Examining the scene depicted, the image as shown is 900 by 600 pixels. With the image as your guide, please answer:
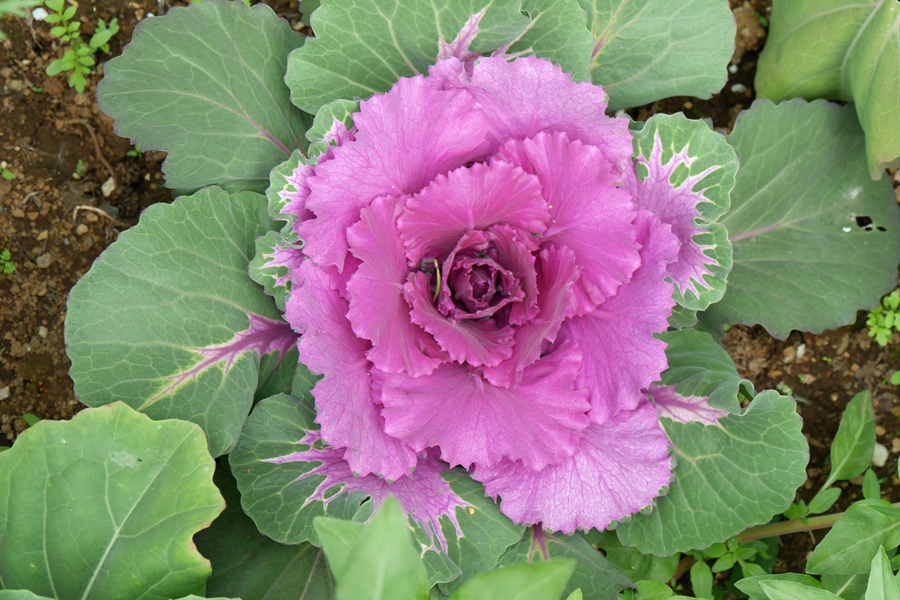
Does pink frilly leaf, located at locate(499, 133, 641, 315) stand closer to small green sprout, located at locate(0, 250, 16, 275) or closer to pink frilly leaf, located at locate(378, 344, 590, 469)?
pink frilly leaf, located at locate(378, 344, 590, 469)

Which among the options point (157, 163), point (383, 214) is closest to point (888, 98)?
point (383, 214)

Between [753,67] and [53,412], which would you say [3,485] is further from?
[753,67]

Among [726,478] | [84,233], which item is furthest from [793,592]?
[84,233]

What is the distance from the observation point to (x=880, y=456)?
2639 mm

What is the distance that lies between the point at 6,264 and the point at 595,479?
215 centimetres

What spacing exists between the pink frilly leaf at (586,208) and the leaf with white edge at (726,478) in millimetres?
522

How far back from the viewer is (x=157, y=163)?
2.62m

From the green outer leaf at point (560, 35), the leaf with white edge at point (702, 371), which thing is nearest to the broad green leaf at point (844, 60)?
the leaf with white edge at point (702, 371)

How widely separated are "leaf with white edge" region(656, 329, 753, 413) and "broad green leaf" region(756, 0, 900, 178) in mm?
801

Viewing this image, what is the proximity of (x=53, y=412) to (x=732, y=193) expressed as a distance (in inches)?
98.8

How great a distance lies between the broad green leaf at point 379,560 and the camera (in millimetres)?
958

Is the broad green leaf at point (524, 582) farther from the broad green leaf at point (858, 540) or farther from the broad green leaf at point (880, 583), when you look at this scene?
the broad green leaf at point (858, 540)

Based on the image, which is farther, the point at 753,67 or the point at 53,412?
the point at 753,67

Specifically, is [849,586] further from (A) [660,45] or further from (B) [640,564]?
(A) [660,45]
